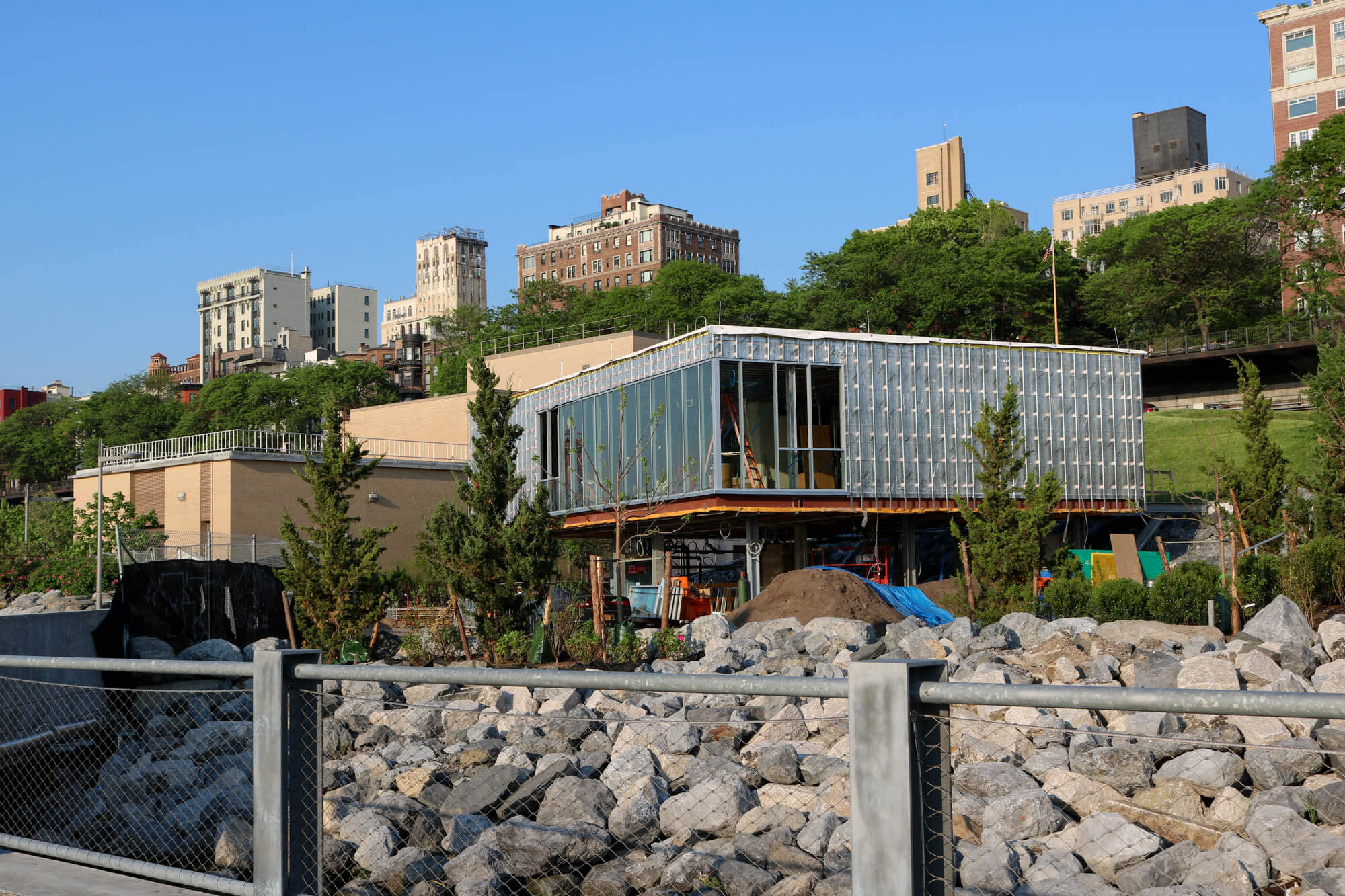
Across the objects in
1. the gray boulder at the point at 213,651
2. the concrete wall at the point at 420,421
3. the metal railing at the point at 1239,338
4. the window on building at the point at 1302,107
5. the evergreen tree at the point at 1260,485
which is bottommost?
the gray boulder at the point at 213,651

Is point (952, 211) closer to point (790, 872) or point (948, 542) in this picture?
point (948, 542)

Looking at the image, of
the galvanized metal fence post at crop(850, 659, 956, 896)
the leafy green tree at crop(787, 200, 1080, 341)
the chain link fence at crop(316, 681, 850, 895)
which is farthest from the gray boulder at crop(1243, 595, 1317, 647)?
the leafy green tree at crop(787, 200, 1080, 341)

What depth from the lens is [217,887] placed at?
519cm

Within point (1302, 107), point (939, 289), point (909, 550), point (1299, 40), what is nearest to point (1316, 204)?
point (939, 289)

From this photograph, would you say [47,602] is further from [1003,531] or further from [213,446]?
[1003,531]

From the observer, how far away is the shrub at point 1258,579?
19812 mm

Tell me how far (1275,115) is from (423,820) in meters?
94.0

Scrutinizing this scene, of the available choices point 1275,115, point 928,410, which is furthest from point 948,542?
point 1275,115

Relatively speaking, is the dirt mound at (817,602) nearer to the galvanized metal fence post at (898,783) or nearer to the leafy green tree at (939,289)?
the galvanized metal fence post at (898,783)

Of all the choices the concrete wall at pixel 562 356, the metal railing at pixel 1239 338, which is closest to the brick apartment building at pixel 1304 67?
the metal railing at pixel 1239 338

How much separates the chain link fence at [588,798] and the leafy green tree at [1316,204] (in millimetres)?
60739

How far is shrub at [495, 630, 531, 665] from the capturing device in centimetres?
1745

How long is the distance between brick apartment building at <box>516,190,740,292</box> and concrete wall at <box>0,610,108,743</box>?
127m

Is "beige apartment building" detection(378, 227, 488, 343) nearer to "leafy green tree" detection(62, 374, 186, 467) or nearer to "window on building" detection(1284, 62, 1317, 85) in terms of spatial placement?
"leafy green tree" detection(62, 374, 186, 467)
